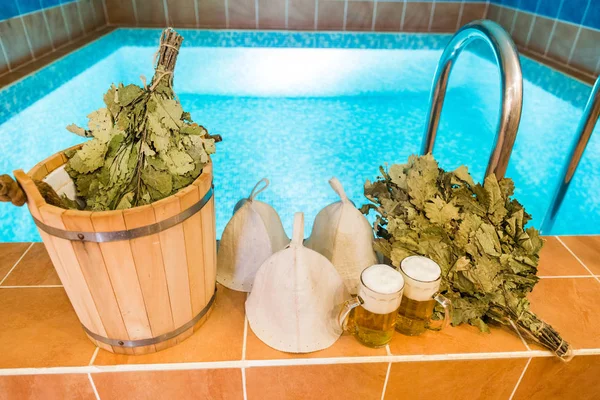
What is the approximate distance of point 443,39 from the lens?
538 cm

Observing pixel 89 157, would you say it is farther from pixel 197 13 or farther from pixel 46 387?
pixel 197 13

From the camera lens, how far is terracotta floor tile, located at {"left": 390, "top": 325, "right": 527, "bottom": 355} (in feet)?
3.48

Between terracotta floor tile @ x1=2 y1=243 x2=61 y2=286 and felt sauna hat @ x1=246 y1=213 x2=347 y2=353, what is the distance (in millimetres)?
656

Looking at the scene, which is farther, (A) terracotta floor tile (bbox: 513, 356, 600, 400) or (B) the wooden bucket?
(A) terracotta floor tile (bbox: 513, 356, 600, 400)

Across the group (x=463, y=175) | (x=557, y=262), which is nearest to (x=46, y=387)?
(x=463, y=175)

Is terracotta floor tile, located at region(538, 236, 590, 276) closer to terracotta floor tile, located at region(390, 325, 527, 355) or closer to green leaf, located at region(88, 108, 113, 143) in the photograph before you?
terracotta floor tile, located at region(390, 325, 527, 355)

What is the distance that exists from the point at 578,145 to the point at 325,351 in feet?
4.09

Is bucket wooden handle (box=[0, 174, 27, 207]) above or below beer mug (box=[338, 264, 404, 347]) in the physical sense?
above

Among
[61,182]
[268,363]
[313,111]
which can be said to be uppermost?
[61,182]

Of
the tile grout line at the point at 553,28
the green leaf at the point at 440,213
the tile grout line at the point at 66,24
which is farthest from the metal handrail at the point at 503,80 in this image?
the tile grout line at the point at 66,24

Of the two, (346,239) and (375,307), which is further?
(346,239)

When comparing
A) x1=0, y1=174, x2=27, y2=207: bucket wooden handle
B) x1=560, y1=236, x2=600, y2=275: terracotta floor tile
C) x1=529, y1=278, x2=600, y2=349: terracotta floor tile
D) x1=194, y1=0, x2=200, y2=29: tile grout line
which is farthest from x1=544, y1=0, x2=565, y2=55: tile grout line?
x1=0, y1=174, x2=27, y2=207: bucket wooden handle

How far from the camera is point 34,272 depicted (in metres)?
1.25

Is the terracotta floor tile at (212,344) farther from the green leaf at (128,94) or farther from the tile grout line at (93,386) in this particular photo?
the green leaf at (128,94)
